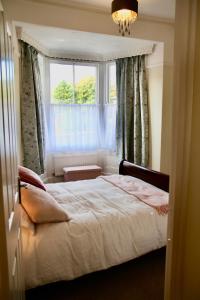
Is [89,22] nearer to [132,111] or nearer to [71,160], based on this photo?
[132,111]

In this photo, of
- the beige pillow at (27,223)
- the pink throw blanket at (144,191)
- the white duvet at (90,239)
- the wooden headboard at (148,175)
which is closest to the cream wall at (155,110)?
the wooden headboard at (148,175)

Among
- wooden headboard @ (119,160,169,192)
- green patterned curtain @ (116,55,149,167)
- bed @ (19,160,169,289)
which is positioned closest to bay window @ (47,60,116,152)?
green patterned curtain @ (116,55,149,167)

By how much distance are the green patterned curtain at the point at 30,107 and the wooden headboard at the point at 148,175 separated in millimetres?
1413

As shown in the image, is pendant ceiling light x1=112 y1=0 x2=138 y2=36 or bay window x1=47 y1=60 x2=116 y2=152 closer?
pendant ceiling light x1=112 y1=0 x2=138 y2=36

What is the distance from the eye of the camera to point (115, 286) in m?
2.11

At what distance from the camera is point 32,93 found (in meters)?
3.91

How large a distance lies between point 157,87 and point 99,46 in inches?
52.1

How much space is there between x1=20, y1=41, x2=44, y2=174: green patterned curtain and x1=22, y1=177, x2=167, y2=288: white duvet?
1542mm

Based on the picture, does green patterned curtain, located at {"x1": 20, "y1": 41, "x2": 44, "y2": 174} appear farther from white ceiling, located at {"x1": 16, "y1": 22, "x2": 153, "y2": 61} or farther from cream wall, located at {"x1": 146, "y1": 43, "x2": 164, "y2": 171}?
cream wall, located at {"x1": 146, "y1": 43, "x2": 164, "y2": 171}

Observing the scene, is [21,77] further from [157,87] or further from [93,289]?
[93,289]

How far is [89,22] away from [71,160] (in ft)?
8.64

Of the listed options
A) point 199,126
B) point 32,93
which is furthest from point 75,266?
point 32,93

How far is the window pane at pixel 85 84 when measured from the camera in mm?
4984

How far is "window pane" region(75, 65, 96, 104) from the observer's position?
16.4 feet
